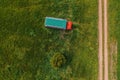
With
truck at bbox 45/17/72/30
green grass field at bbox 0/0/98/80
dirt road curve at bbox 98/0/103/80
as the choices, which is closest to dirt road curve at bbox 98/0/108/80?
dirt road curve at bbox 98/0/103/80

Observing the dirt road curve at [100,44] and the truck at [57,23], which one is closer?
the truck at [57,23]

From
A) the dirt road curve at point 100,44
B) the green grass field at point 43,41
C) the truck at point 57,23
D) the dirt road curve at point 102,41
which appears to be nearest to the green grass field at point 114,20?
the dirt road curve at point 102,41

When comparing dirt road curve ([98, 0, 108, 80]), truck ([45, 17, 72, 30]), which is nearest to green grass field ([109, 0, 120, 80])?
dirt road curve ([98, 0, 108, 80])

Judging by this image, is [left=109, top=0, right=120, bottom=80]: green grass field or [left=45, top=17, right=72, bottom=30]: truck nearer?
[left=45, top=17, right=72, bottom=30]: truck

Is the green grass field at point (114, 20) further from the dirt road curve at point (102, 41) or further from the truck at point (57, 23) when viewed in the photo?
the truck at point (57, 23)

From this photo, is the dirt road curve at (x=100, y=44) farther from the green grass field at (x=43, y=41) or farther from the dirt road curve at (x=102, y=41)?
the green grass field at (x=43, y=41)

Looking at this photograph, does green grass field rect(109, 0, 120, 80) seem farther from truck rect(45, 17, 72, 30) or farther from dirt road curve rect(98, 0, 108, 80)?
truck rect(45, 17, 72, 30)

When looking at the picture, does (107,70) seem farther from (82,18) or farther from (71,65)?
(82,18)
